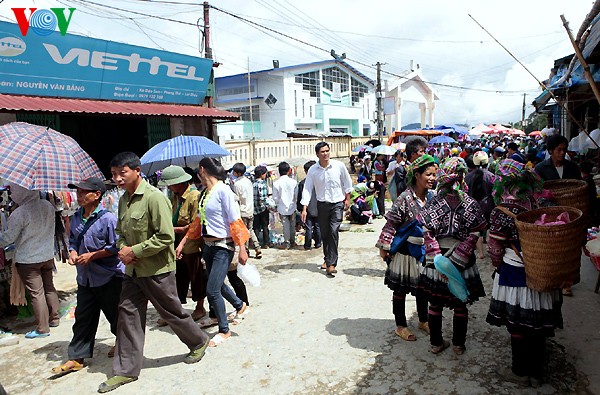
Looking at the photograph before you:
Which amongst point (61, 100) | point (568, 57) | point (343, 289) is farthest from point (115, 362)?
point (568, 57)

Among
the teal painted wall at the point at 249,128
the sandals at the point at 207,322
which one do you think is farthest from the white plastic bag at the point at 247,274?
the teal painted wall at the point at 249,128

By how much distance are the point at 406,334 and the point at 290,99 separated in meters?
29.3

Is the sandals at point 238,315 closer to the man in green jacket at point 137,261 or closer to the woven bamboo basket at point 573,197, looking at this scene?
the man in green jacket at point 137,261

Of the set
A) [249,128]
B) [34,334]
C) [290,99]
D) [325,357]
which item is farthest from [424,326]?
[249,128]

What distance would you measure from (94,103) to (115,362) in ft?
24.4

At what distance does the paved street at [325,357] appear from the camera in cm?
347

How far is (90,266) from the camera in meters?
3.92

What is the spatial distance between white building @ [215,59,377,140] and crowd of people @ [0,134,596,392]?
81.4 feet

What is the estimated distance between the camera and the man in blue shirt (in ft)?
12.8

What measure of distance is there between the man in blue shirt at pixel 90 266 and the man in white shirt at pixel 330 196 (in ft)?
10.6

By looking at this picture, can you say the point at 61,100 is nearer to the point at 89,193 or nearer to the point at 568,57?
the point at 89,193

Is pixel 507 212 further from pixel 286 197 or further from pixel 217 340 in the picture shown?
pixel 286 197

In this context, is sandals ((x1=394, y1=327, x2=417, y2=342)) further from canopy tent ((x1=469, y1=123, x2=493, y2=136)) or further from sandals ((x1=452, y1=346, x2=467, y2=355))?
canopy tent ((x1=469, y1=123, x2=493, y2=136))

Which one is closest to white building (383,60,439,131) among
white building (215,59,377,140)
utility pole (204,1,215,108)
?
white building (215,59,377,140)
